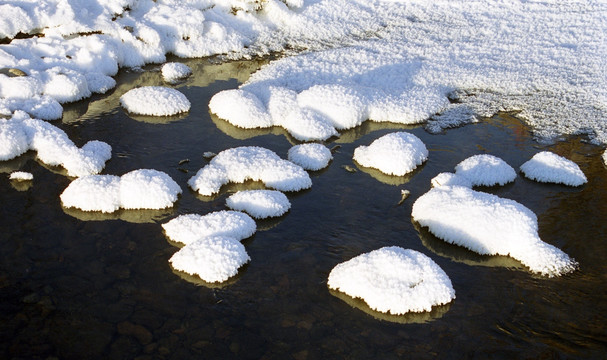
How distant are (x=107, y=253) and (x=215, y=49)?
→ 8489 millimetres

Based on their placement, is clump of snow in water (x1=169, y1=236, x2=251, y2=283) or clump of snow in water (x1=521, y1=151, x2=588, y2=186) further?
clump of snow in water (x1=521, y1=151, x2=588, y2=186)

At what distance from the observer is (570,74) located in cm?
1495

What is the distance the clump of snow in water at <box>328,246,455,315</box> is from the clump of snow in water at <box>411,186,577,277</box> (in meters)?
1.07

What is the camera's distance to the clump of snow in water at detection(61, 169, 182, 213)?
9.26m

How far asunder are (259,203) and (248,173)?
41.0 inches

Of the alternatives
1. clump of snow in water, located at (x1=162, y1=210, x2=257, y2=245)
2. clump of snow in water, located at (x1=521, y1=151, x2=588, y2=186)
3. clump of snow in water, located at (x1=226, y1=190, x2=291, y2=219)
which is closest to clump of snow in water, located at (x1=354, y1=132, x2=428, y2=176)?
clump of snow in water, located at (x1=521, y1=151, x2=588, y2=186)

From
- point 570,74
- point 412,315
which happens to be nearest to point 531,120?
point 570,74

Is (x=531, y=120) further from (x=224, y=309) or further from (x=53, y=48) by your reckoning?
(x=53, y=48)

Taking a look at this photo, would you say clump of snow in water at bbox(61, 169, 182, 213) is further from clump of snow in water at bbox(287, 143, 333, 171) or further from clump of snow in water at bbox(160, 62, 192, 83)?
clump of snow in water at bbox(160, 62, 192, 83)

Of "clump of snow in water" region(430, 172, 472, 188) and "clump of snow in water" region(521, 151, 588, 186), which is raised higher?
"clump of snow in water" region(521, 151, 588, 186)

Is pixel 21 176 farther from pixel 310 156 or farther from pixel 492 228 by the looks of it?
pixel 492 228

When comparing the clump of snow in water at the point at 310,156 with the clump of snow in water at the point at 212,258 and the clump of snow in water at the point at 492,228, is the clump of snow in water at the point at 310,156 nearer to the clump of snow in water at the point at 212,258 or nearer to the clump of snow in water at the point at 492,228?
the clump of snow in water at the point at 492,228

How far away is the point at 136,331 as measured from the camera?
704 centimetres

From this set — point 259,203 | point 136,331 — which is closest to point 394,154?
point 259,203
